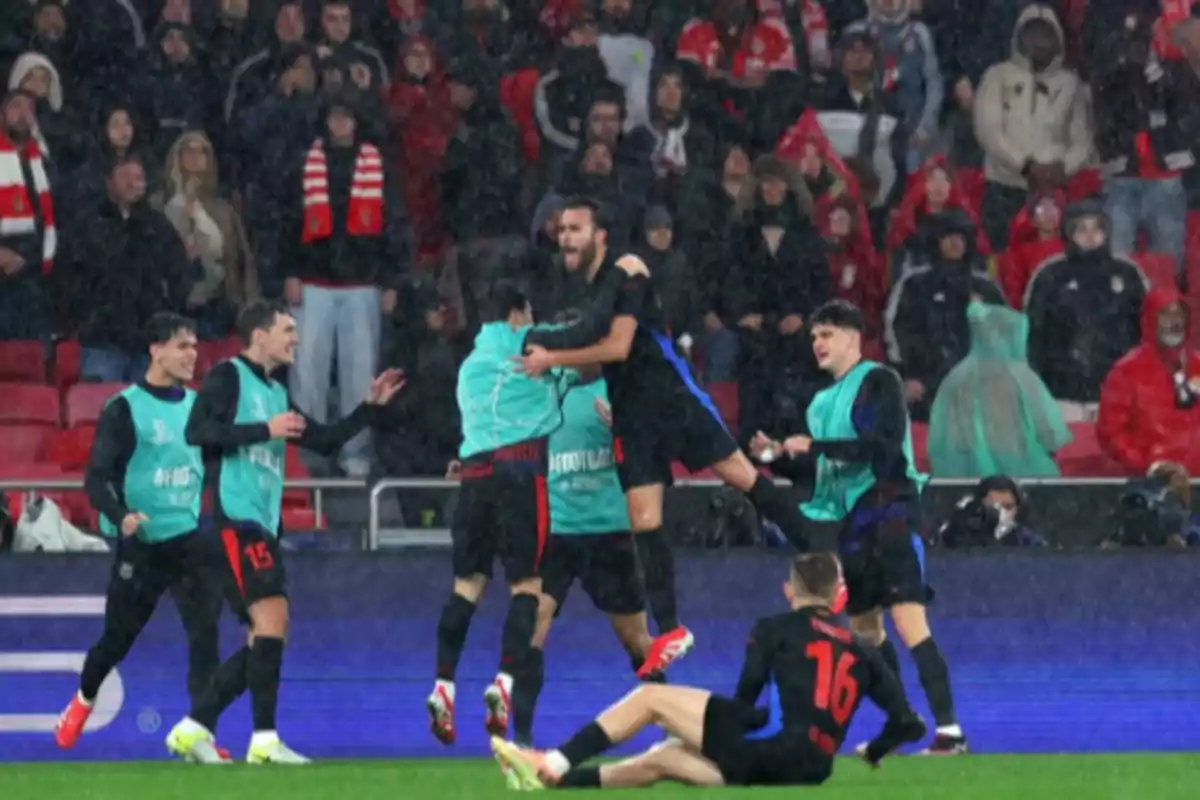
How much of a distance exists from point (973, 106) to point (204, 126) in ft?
17.4

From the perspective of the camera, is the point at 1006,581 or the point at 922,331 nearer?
the point at 1006,581

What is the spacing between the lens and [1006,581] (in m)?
15.0

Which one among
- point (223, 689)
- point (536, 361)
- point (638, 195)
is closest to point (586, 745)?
point (536, 361)

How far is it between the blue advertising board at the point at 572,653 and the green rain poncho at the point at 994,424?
1733 millimetres

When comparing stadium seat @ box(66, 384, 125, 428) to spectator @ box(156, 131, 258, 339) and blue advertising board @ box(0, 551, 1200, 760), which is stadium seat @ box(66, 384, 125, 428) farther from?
blue advertising board @ box(0, 551, 1200, 760)

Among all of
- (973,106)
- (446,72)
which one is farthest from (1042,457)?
(446,72)

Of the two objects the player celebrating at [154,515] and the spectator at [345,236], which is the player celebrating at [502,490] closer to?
the player celebrating at [154,515]

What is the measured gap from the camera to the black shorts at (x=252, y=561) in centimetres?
1307

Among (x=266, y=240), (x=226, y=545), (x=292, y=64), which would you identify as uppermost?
(x=292, y=64)

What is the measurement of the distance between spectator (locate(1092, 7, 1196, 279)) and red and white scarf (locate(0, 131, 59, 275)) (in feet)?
23.3

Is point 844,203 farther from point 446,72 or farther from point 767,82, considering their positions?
point 446,72

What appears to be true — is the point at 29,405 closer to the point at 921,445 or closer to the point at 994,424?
the point at 921,445

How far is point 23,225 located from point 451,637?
17.8 feet

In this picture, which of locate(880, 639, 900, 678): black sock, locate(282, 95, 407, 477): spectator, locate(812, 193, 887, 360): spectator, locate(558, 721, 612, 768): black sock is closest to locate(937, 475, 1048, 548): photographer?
locate(880, 639, 900, 678): black sock
